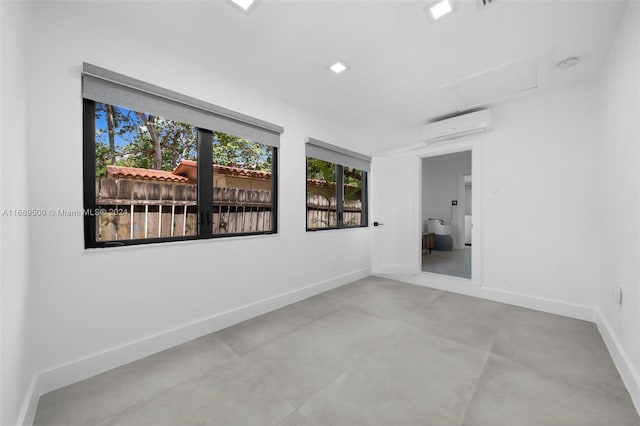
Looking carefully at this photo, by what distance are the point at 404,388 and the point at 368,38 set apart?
254 cm

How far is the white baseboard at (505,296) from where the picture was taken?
8.98ft

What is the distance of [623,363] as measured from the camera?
172cm

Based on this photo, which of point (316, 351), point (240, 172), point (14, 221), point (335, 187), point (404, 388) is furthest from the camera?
point (335, 187)

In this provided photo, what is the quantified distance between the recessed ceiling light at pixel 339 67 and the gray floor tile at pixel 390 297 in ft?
8.38

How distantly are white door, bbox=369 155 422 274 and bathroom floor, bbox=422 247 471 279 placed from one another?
0.73m

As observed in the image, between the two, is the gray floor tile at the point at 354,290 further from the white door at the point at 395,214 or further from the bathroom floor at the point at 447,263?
the bathroom floor at the point at 447,263

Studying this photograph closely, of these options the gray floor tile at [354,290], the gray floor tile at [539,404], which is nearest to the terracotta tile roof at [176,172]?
the gray floor tile at [354,290]

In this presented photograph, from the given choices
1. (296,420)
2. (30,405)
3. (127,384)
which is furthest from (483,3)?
(30,405)

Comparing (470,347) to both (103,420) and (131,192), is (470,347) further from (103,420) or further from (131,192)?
(131,192)

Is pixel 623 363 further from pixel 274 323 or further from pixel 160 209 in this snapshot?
pixel 160 209

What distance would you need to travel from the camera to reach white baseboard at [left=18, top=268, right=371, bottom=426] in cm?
155

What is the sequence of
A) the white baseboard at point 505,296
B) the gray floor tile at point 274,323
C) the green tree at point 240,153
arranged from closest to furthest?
1. the gray floor tile at point 274,323
2. the green tree at point 240,153
3. the white baseboard at point 505,296

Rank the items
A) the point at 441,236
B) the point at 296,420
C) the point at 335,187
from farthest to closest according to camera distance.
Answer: the point at 441,236, the point at 335,187, the point at 296,420

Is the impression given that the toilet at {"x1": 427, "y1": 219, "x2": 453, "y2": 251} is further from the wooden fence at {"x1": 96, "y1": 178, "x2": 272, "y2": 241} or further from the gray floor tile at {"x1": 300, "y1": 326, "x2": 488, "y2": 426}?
the wooden fence at {"x1": 96, "y1": 178, "x2": 272, "y2": 241}
